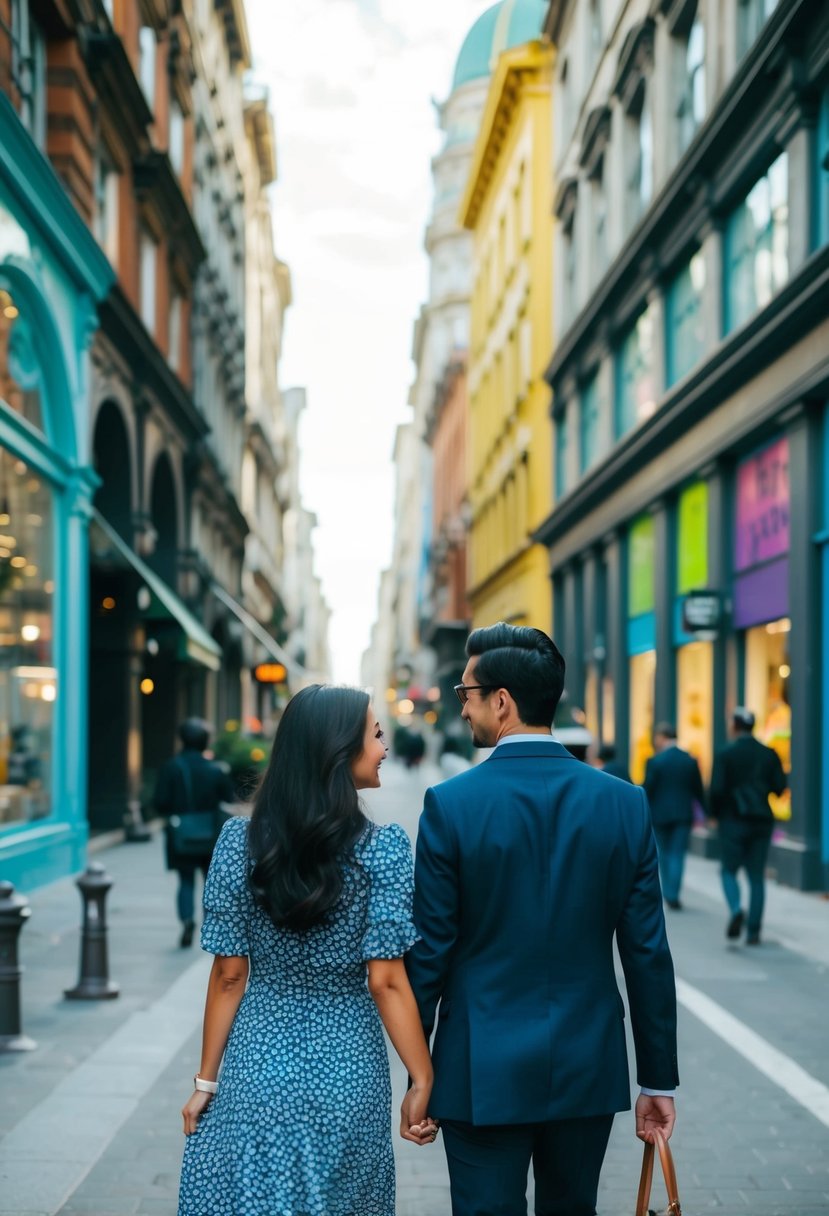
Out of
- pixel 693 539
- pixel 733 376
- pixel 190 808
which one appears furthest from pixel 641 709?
pixel 190 808

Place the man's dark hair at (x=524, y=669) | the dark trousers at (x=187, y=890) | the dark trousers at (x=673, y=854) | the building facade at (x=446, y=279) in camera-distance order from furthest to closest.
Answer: the building facade at (x=446, y=279)
the dark trousers at (x=673, y=854)
the dark trousers at (x=187, y=890)
the man's dark hair at (x=524, y=669)

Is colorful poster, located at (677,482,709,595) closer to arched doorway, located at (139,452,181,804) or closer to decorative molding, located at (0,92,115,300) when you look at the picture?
decorative molding, located at (0,92,115,300)

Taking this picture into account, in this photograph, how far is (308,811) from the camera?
3127 mm

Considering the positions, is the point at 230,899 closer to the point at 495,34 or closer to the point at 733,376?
the point at 733,376

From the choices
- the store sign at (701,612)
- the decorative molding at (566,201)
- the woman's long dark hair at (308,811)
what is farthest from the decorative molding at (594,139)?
the woman's long dark hair at (308,811)

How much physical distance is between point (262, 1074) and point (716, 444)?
53.5 feet

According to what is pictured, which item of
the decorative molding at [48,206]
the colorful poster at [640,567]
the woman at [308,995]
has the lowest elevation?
the woman at [308,995]

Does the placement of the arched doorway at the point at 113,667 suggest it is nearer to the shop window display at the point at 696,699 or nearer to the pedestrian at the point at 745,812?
the shop window display at the point at 696,699

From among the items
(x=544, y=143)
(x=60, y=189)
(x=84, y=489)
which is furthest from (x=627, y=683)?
(x=544, y=143)

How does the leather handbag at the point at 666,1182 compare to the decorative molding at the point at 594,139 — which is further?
the decorative molding at the point at 594,139

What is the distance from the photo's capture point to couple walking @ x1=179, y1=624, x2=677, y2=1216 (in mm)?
3082

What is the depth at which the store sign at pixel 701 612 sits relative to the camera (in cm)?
1811

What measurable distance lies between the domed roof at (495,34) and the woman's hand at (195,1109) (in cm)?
5423

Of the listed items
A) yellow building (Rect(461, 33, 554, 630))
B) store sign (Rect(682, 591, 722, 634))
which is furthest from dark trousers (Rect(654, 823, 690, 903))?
yellow building (Rect(461, 33, 554, 630))
